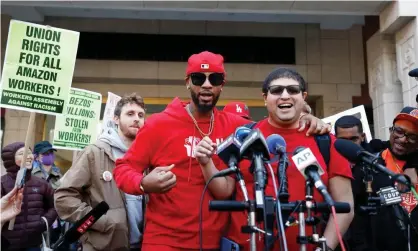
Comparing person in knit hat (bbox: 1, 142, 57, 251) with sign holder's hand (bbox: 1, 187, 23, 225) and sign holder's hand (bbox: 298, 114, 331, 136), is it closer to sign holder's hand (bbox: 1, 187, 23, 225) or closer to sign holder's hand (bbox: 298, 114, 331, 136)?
sign holder's hand (bbox: 1, 187, 23, 225)

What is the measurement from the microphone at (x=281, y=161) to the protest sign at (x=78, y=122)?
5318 mm

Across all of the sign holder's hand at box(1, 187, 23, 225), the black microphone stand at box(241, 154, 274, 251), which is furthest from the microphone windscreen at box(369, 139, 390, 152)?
the sign holder's hand at box(1, 187, 23, 225)

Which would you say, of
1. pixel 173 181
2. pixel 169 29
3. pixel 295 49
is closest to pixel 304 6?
pixel 295 49

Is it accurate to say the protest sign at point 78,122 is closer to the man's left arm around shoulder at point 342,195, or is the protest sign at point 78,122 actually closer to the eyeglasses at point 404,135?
the eyeglasses at point 404,135

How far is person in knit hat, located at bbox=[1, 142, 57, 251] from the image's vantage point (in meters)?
4.71

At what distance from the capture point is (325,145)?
2746 mm

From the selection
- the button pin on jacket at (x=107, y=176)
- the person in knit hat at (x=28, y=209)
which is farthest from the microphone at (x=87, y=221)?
the person in knit hat at (x=28, y=209)

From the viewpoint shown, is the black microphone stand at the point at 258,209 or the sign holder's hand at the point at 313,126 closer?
the black microphone stand at the point at 258,209

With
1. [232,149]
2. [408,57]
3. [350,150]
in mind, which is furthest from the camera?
[408,57]

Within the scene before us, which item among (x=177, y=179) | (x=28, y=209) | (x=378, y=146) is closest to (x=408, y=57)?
(x=378, y=146)

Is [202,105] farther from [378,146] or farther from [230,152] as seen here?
[378,146]

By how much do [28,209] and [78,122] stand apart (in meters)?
2.54

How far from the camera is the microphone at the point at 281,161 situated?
6.88 ft

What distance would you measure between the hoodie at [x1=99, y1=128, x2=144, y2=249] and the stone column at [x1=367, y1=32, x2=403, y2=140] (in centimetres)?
631
